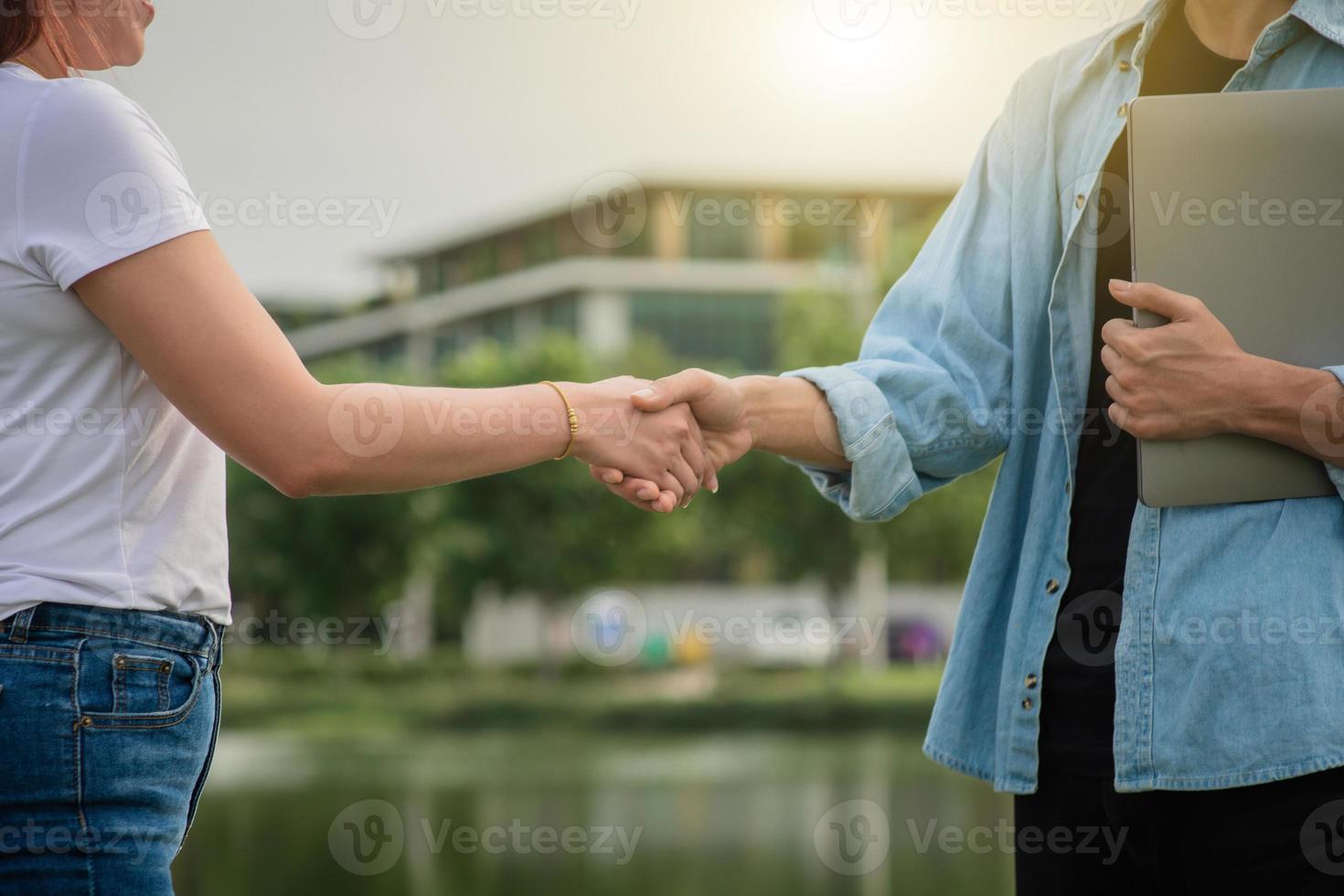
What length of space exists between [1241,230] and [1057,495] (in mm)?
462

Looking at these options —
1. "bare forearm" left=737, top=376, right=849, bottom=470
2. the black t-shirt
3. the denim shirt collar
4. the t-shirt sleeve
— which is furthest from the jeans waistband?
the denim shirt collar

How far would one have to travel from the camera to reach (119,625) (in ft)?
4.89

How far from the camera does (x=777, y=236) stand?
47.9 metres

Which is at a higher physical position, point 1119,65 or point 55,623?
point 1119,65

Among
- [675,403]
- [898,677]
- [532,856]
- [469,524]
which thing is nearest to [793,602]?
[898,677]

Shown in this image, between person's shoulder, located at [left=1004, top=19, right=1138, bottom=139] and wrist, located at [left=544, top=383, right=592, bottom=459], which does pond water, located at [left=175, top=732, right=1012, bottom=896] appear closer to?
wrist, located at [left=544, top=383, right=592, bottom=459]

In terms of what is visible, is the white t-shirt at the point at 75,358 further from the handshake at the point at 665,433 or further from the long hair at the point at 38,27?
the handshake at the point at 665,433

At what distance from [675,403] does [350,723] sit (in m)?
26.0

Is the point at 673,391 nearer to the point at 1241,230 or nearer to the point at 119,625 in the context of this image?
the point at 1241,230

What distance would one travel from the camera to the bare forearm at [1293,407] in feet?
5.75

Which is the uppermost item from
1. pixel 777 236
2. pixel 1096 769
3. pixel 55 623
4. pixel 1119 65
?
pixel 777 236

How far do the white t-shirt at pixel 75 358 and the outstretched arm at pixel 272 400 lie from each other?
1.1 inches

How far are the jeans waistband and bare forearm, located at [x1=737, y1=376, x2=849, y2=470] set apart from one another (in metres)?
1.03

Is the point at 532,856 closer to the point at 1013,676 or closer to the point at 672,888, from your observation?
the point at 672,888
